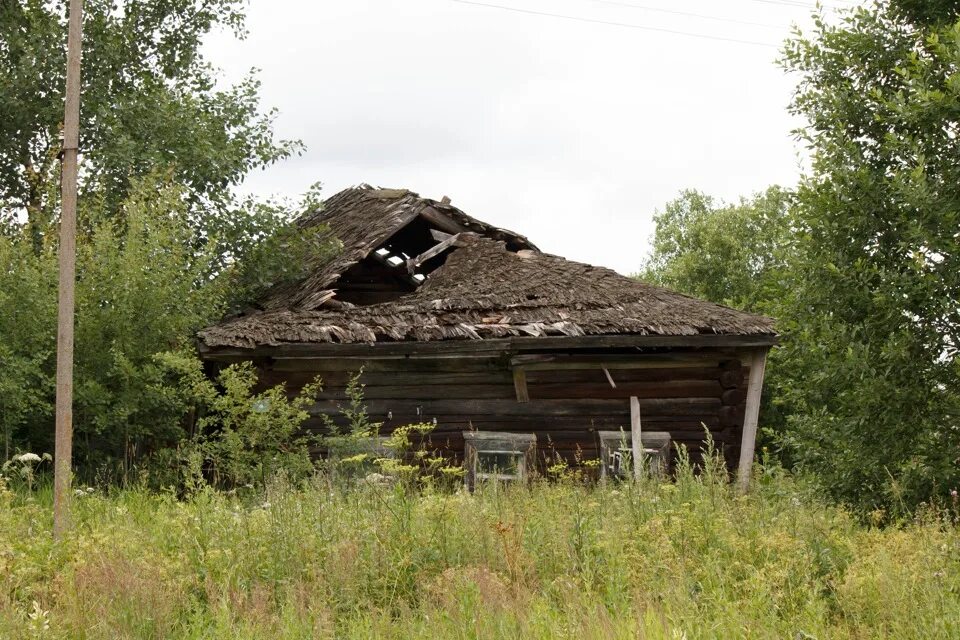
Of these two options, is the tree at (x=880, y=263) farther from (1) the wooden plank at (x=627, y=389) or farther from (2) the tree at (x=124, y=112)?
(2) the tree at (x=124, y=112)

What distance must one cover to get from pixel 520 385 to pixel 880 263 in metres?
4.69

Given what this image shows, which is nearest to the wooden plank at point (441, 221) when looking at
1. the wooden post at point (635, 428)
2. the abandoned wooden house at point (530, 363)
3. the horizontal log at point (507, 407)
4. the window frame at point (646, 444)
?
the abandoned wooden house at point (530, 363)

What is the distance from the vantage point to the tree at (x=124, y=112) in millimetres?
15492

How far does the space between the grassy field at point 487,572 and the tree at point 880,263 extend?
1.69 m

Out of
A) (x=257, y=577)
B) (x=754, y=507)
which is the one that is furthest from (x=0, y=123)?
(x=754, y=507)

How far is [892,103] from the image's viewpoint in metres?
8.26

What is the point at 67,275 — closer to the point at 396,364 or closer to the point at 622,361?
the point at 396,364

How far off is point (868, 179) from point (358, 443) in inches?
220

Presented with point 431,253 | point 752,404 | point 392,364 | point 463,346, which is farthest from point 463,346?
point 752,404

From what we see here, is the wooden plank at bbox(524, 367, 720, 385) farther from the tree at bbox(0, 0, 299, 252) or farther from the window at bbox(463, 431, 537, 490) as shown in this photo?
the tree at bbox(0, 0, 299, 252)

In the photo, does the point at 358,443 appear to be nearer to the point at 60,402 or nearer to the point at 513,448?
the point at 513,448

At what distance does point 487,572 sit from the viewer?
5.43 metres

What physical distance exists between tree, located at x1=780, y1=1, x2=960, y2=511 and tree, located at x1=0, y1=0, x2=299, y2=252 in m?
9.08

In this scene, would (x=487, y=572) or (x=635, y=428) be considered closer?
(x=487, y=572)
